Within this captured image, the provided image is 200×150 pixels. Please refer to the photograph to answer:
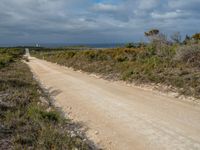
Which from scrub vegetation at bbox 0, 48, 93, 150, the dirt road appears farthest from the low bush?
scrub vegetation at bbox 0, 48, 93, 150

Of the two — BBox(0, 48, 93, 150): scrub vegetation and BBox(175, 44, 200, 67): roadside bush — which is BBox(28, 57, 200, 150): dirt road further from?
BBox(175, 44, 200, 67): roadside bush

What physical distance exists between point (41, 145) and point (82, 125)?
1980 mm

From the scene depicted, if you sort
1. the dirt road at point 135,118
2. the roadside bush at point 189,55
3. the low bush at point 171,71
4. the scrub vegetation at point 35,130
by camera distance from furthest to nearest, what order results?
the roadside bush at point 189,55 < the low bush at point 171,71 < the dirt road at point 135,118 < the scrub vegetation at point 35,130

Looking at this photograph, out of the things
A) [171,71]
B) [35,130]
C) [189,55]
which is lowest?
[35,130]

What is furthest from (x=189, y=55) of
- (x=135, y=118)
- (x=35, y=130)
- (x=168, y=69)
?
(x=35, y=130)

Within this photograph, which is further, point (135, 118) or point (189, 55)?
point (189, 55)

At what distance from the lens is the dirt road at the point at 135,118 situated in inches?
233

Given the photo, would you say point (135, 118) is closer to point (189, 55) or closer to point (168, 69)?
point (168, 69)

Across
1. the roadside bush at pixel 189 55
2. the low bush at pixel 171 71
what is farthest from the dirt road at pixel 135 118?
the roadside bush at pixel 189 55

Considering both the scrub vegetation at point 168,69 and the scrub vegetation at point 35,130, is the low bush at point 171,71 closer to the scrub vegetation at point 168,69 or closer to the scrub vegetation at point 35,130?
the scrub vegetation at point 168,69

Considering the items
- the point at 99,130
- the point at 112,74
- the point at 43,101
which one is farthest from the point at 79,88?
the point at 99,130

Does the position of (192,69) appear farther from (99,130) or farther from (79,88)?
(99,130)

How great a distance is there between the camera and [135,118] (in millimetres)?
7688

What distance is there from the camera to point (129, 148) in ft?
18.6
